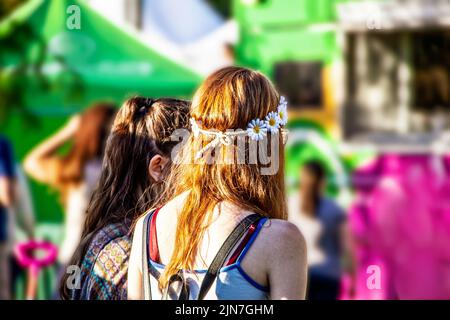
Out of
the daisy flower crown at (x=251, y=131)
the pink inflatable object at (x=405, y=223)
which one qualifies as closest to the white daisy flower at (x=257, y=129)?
the daisy flower crown at (x=251, y=131)

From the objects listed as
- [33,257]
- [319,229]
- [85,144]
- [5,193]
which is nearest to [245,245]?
[319,229]

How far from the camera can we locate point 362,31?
4.80m

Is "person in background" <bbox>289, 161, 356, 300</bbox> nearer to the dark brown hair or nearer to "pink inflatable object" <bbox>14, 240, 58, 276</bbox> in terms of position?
the dark brown hair

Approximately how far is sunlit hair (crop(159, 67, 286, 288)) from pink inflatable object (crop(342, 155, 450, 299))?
2900 millimetres

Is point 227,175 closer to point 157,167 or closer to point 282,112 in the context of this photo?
point 282,112

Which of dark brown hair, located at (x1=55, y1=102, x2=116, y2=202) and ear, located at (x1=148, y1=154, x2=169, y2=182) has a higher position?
dark brown hair, located at (x1=55, y1=102, x2=116, y2=202)

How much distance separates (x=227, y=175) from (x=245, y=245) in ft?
0.62

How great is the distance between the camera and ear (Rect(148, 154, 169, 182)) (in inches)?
95.6

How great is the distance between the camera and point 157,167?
2.44 metres

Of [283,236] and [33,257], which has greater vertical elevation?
[283,236]

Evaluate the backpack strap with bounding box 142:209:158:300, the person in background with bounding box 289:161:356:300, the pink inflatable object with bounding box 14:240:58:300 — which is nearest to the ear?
the backpack strap with bounding box 142:209:158:300
